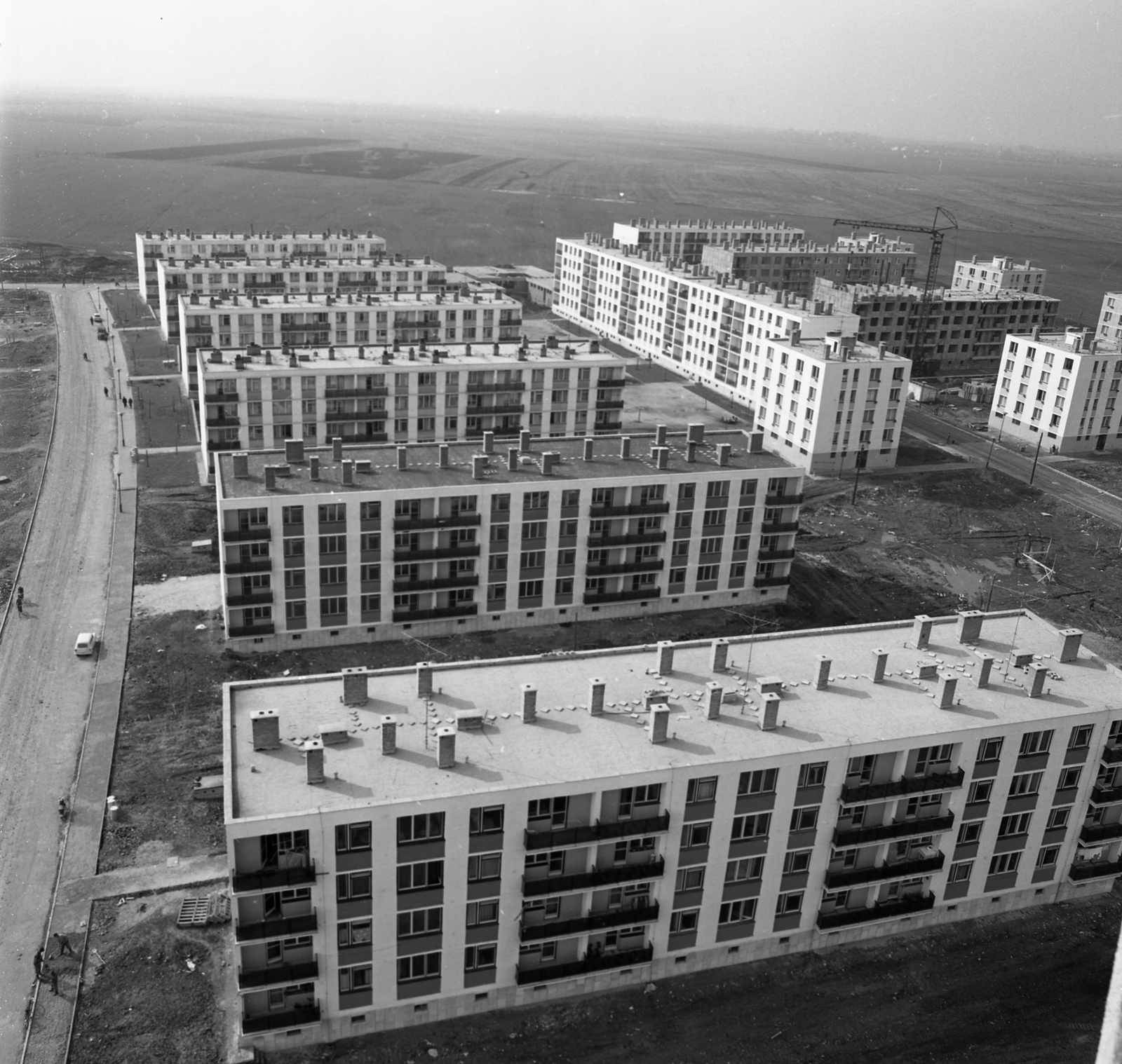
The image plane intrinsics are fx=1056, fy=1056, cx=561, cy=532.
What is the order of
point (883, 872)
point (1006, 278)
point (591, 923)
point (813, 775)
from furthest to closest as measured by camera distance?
point (1006, 278) < point (883, 872) < point (813, 775) < point (591, 923)

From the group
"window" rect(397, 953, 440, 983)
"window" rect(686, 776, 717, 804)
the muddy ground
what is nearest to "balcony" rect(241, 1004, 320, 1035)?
"window" rect(397, 953, 440, 983)

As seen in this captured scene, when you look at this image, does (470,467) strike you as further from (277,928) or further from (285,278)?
(285,278)

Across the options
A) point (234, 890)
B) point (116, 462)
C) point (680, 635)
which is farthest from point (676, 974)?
point (116, 462)

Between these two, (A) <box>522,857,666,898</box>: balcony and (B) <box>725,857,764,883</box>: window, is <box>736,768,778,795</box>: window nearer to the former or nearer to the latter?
(B) <box>725,857,764,883</box>: window

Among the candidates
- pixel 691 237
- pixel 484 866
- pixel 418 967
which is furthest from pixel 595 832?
pixel 691 237

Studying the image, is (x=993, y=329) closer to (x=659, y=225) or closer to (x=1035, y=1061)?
(x=659, y=225)

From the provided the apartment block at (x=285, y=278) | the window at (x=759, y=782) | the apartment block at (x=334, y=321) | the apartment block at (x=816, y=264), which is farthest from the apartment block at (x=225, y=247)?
the window at (x=759, y=782)
